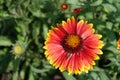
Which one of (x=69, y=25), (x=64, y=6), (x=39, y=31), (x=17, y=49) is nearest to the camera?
(x=69, y=25)

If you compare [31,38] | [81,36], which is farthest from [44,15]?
[81,36]

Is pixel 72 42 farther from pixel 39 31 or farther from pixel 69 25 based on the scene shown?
pixel 39 31

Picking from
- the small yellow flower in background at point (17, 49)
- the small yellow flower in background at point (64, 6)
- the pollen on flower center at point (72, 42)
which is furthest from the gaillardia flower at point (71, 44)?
the small yellow flower in background at point (64, 6)

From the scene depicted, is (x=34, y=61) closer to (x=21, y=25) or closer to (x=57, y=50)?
(x=21, y=25)

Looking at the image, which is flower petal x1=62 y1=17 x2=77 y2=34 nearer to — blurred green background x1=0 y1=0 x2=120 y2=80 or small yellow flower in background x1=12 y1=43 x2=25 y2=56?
blurred green background x1=0 y1=0 x2=120 y2=80

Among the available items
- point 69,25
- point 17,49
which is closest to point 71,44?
Result: point 69,25

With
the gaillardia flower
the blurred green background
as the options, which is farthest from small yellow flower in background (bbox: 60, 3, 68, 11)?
the gaillardia flower
